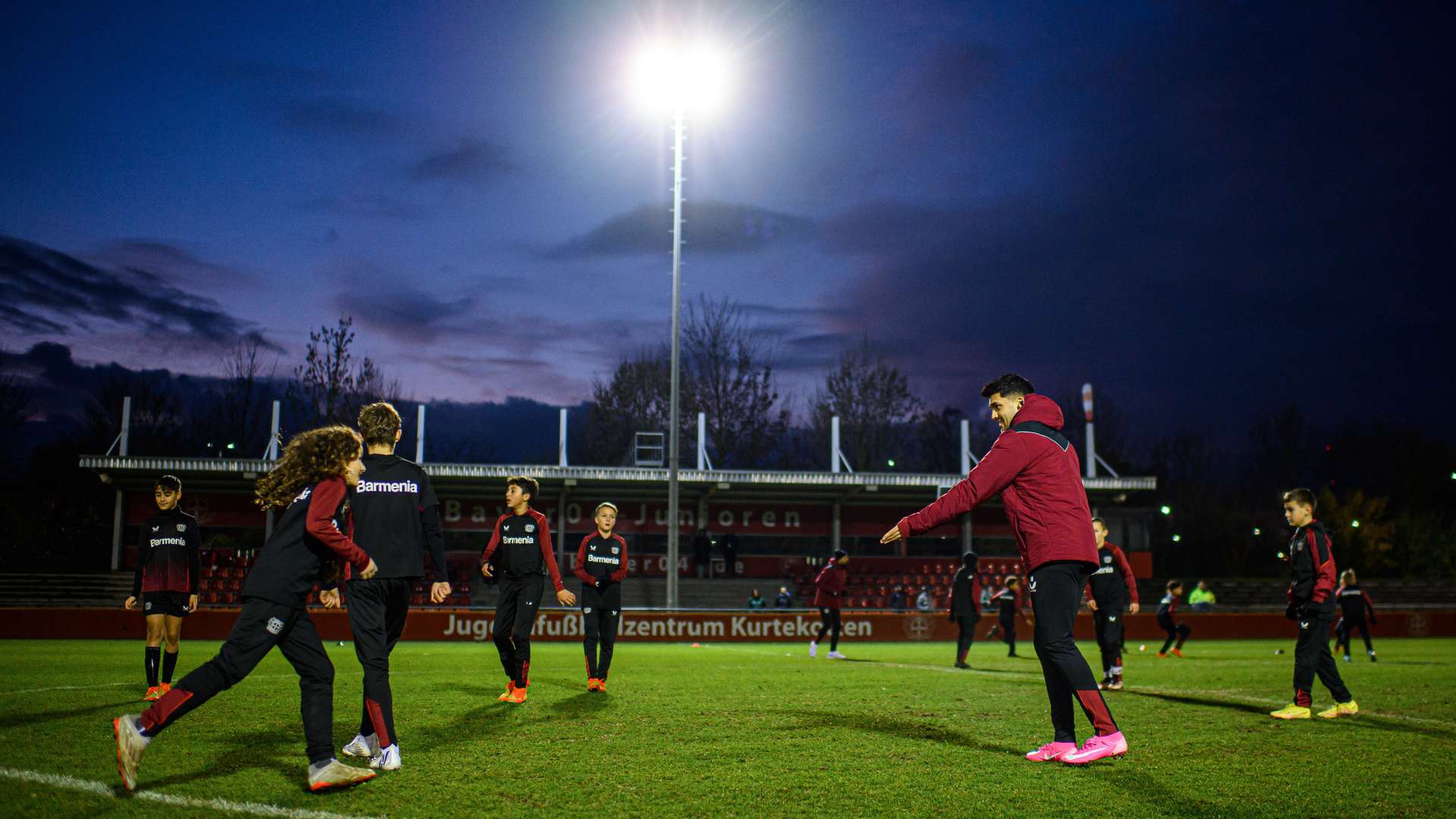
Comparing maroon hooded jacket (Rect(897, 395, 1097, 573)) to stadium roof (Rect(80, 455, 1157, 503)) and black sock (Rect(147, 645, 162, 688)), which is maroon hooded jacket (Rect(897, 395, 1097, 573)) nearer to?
black sock (Rect(147, 645, 162, 688))

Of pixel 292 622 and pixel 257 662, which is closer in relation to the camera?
pixel 257 662

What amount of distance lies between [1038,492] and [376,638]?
13.9 ft

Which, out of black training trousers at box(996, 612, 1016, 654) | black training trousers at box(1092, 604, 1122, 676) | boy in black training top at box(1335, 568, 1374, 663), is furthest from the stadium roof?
black training trousers at box(1092, 604, 1122, 676)

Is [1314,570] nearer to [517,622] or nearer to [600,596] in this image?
[600,596]

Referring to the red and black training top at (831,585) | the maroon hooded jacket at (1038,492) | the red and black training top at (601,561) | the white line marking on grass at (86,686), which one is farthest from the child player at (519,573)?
the red and black training top at (831,585)

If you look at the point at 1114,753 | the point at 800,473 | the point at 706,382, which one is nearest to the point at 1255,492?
the point at 706,382

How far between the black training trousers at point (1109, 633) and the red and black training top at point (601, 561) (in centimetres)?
606

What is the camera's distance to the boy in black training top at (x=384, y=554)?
6.02 meters

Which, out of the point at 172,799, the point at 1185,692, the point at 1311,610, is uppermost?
the point at 1311,610

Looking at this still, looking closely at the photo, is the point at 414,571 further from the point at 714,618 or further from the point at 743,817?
the point at 714,618

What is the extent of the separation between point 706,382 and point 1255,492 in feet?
145

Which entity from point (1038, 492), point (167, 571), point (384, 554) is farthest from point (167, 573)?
point (1038, 492)

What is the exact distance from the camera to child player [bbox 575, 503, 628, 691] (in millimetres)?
10727

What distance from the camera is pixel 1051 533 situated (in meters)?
6.30
